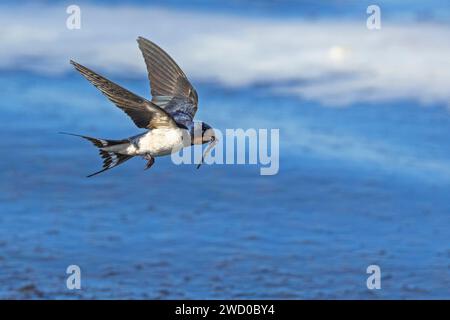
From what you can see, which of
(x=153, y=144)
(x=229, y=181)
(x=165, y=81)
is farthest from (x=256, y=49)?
(x=153, y=144)

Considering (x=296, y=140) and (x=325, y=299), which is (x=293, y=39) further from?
(x=325, y=299)

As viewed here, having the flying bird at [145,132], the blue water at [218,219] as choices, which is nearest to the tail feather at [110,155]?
the flying bird at [145,132]

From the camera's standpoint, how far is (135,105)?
517 centimetres

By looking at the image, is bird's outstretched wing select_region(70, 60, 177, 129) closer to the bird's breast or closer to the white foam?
the bird's breast

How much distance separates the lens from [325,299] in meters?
11.4

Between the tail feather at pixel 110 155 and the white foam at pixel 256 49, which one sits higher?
the white foam at pixel 256 49

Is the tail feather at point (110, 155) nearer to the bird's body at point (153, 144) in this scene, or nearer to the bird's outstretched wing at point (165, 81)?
the bird's body at point (153, 144)

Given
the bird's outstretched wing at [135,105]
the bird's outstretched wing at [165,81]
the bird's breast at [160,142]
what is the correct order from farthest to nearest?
the bird's outstretched wing at [165,81] → the bird's breast at [160,142] → the bird's outstretched wing at [135,105]

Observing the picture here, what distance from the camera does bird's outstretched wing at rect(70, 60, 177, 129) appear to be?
5.00m

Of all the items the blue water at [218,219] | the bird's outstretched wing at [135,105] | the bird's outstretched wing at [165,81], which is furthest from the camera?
the blue water at [218,219]

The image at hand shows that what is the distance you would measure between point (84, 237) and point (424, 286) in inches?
125

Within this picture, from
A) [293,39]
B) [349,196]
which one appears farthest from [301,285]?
[293,39]

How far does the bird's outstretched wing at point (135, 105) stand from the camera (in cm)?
500

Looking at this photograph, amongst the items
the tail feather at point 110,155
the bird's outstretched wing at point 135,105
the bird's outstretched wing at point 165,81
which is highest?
the bird's outstretched wing at point 165,81
